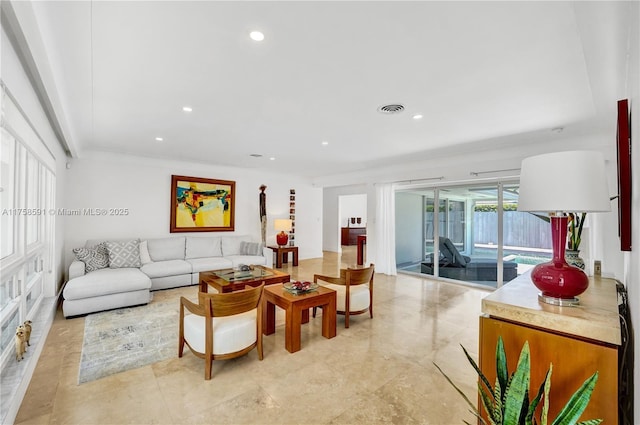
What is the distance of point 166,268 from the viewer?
489 cm

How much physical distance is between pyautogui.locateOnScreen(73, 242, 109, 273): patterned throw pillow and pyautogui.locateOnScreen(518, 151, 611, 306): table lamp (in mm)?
5355

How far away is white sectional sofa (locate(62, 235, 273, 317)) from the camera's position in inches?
148

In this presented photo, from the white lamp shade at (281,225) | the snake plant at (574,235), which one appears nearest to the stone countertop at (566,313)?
the snake plant at (574,235)

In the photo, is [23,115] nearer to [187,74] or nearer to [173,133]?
[187,74]

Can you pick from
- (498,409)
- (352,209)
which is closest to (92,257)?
(498,409)

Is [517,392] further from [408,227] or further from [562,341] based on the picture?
[408,227]

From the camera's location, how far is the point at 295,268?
7.06 meters

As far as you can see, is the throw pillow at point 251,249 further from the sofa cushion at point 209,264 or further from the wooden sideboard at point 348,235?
the wooden sideboard at point 348,235

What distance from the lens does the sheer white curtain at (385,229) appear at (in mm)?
6527

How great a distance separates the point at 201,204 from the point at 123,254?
1.91 metres

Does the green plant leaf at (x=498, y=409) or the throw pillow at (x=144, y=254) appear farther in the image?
the throw pillow at (x=144, y=254)

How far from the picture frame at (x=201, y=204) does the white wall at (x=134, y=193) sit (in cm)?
15

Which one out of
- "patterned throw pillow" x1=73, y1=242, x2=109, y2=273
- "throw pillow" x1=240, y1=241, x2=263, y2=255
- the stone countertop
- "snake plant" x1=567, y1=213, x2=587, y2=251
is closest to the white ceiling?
"snake plant" x1=567, y1=213, x2=587, y2=251

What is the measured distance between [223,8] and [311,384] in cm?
263
